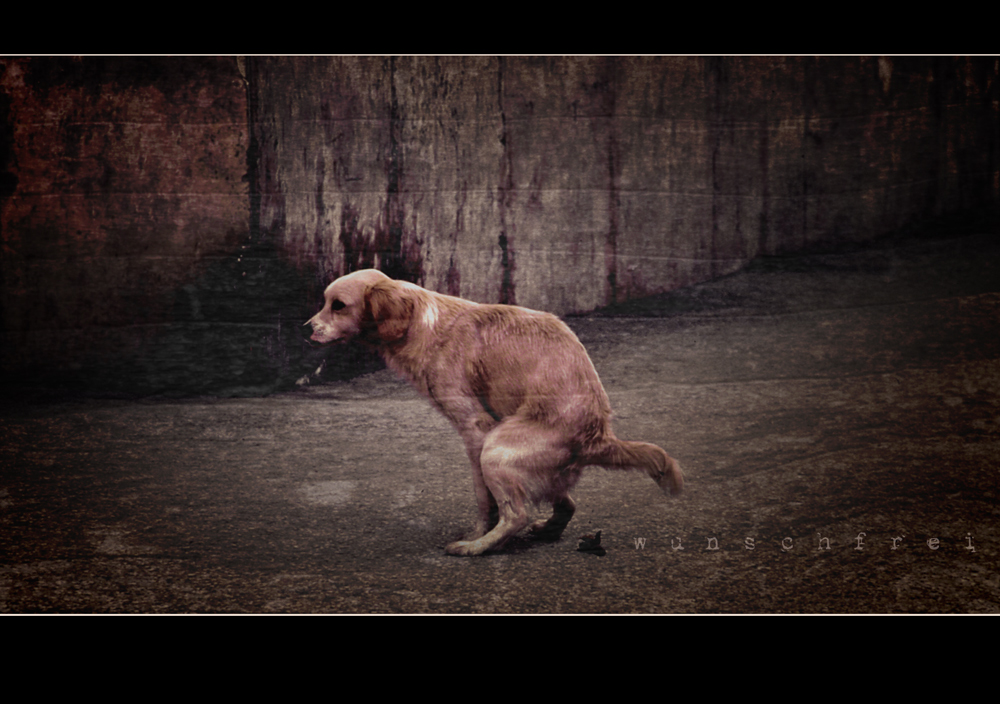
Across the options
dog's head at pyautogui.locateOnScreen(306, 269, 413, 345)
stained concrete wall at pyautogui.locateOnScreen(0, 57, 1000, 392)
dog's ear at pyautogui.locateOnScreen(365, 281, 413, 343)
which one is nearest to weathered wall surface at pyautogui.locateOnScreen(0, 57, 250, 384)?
stained concrete wall at pyautogui.locateOnScreen(0, 57, 1000, 392)

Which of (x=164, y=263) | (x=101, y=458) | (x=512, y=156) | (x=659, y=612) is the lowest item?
(x=659, y=612)

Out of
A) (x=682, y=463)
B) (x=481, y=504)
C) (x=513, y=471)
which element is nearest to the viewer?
(x=513, y=471)

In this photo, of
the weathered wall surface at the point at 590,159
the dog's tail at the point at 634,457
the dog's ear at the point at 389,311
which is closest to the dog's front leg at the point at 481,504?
the dog's tail at the point at 634,457

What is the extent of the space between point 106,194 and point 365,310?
1204mm

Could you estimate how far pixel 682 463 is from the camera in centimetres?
277

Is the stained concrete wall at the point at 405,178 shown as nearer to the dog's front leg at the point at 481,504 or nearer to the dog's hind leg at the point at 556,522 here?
the dog's front leg at the point at 481,504

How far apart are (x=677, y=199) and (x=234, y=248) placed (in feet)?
6.19

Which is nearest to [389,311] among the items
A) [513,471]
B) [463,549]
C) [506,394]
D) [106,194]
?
[506,394]

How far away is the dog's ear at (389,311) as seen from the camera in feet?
8.80

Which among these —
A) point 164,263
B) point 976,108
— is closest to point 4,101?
point 164,263

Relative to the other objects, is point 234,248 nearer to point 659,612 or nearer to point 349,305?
point 349,305

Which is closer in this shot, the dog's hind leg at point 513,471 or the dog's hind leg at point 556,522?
the dog's hind leg at point 513,471

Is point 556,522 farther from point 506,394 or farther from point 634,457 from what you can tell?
point 506,394

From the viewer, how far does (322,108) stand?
2818 mm
